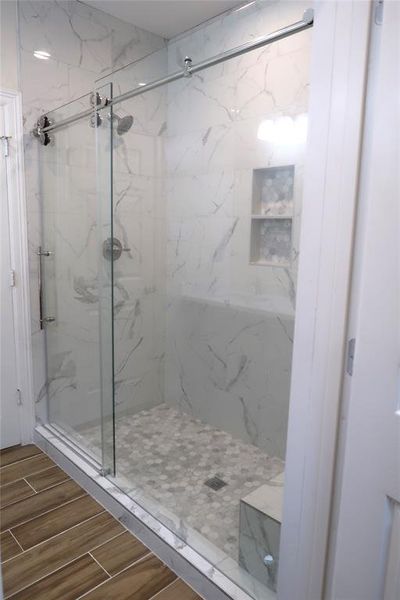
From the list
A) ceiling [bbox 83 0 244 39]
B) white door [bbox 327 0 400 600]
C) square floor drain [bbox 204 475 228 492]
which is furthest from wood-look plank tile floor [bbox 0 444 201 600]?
ceiling [bbox 83 0 244 39]

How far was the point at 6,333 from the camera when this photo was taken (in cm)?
242

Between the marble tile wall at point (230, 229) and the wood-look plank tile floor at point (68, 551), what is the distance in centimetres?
99

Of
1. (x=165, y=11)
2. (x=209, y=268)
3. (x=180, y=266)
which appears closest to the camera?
(x=165, y=11)

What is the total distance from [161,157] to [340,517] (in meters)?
2.44

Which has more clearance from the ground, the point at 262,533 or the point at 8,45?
the point at 8,45

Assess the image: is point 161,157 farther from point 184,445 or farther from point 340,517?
point 340,517

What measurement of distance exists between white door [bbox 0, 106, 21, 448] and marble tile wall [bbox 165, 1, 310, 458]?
1.02 m

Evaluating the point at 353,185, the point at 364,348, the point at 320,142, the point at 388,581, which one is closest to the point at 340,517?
the point at 388,581

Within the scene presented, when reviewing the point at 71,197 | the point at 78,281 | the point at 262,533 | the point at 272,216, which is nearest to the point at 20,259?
the point at 78,281

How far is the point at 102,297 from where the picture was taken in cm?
228

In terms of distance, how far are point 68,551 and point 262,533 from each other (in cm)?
84

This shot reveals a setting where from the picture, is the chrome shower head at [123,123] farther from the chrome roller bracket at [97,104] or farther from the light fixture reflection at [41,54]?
the light fixture reflection at [41,54]

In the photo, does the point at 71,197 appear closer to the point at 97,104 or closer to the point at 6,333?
the point at 97,104

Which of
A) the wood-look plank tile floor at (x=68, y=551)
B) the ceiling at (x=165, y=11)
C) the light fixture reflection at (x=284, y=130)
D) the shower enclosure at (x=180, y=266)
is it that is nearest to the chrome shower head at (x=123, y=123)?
the shower enclosure at (x=180, y=266)
